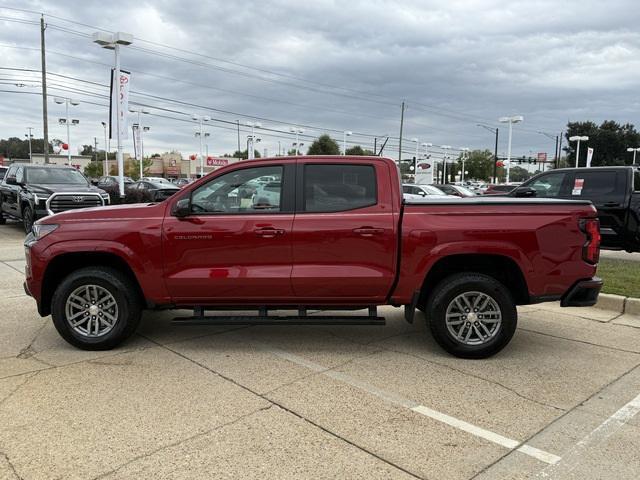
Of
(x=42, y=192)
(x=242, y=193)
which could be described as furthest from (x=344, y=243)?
(x=42, y=192)

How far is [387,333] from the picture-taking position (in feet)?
18.9

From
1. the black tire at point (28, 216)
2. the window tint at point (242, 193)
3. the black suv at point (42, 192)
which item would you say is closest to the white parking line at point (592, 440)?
the window tint at point (242, 193)

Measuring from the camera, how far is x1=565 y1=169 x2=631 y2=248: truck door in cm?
967

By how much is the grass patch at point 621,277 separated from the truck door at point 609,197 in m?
0.54

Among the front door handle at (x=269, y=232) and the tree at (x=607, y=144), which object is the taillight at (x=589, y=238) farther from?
the tree at (x=607, y=144)

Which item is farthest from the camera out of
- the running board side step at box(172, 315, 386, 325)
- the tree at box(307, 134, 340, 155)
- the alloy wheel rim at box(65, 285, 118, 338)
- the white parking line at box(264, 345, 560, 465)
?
the tree at box(307, 134, 340, 155)

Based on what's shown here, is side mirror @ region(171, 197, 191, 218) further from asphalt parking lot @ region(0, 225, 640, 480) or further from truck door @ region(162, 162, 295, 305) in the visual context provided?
asphalt parking lot @ region(0, 225, 640, 480)

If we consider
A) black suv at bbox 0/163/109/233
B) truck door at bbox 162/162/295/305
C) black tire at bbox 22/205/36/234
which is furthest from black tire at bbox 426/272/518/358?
black tire at bbox 22/205/36/234

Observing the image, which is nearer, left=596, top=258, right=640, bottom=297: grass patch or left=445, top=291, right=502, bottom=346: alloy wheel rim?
A: left=445, top=291, right=502, bottom=346: alloy wheel rim

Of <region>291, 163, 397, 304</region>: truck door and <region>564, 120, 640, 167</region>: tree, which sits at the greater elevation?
<region>564, 120, 640, 167</region>: tree

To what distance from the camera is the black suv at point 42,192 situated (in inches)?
499

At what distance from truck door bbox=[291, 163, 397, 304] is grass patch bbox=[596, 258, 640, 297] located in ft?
13.0

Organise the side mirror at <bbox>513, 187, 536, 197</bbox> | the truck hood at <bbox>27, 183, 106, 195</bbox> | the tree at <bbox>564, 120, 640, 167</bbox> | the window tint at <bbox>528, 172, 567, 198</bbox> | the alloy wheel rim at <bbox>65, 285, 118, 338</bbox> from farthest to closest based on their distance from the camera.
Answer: the tree at <bbox>564, 120, 640, 167</bbox>, the truck hood at <bbox>27, 183, 106, 195</bbox>, the window tint at <bbox>528, 172, 567, 198</bbox>, the side mirror at <bbox>513, 187, 536, 197</bbox>, the alloy wheel rim at <bbox>65, 285, 118, 338</bbox>

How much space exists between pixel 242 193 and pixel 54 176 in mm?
11386
